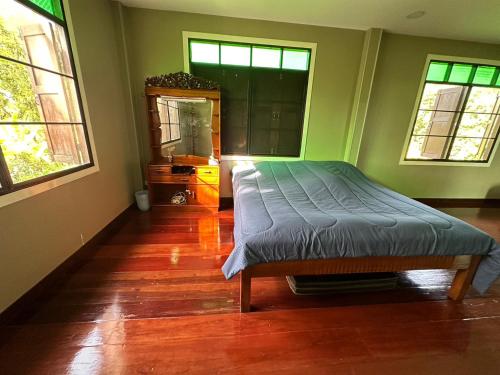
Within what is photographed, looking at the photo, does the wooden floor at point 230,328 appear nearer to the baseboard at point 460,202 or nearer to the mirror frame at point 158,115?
the mirror frame at point 158,115

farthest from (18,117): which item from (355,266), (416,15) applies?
(416,15)

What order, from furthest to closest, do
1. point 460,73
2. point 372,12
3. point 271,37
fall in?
1. point 460,73
2. point 271,37
3. point 372,12

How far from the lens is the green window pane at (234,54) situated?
279 centimetres

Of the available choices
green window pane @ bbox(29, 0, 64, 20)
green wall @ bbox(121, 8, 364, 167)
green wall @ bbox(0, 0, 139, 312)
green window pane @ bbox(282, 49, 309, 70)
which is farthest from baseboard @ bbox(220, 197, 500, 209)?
green window pane @ bbox(29, 0, 64, 20)

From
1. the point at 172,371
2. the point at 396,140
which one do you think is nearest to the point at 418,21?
the point at 396,140

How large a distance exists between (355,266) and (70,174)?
2.42 m

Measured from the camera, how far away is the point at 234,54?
9.22 feet

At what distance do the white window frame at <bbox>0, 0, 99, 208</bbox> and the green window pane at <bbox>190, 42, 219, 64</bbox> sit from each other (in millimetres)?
1301

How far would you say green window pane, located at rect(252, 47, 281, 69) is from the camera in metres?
2.84

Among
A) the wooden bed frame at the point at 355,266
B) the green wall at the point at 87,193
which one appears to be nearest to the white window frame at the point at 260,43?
the green wall at the point at 87,193

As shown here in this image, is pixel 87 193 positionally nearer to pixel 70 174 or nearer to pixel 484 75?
pixel 70 174

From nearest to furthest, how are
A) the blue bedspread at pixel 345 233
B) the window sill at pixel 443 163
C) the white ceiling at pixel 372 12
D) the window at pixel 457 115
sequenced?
the blue bedspread at pixel 345 233 < the white ceiling at pixel 372 12 < the window at pixel 457 115 < the window sill at pixel 443 163

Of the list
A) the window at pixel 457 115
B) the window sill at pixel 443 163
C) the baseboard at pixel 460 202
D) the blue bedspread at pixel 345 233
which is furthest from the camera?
the baseboard at pixel 460 202

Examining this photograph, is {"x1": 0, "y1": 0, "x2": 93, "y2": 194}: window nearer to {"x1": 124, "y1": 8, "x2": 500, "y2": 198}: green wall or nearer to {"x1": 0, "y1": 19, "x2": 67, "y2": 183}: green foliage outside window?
{"x1": 0, "y1": 19, "x2": 67, "y2": 183}: green foliage outside window
